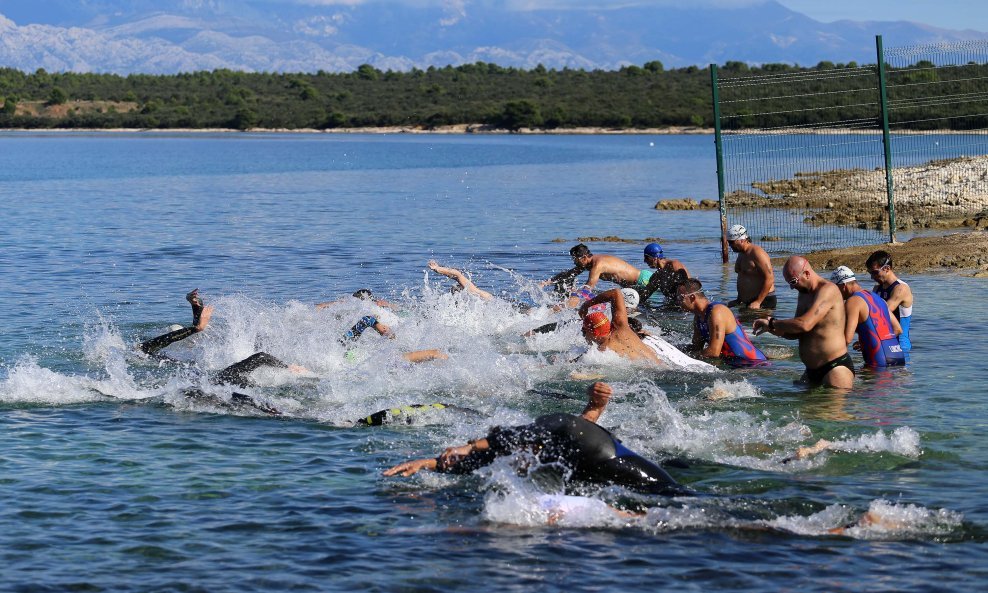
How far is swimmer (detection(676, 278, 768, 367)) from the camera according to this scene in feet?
41.4

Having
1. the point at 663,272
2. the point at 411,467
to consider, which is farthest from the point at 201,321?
the point at 663,272

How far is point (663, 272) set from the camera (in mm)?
16812

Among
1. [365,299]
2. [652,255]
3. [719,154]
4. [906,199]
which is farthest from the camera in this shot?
[906,199]

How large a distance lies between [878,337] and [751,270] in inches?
142

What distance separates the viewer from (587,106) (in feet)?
365

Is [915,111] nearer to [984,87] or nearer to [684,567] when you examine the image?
[984,87]

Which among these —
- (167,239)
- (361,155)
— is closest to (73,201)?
(167,239)

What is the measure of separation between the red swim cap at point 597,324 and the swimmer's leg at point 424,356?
1822mm

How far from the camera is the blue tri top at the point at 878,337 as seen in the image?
1261 cm

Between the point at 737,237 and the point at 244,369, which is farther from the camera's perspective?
the point at 737,237

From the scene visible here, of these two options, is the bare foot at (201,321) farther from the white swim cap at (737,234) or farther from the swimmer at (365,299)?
the white swim cap at (737,234)

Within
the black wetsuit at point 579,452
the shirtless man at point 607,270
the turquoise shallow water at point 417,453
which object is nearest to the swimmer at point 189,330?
the turquoise shallow water at point 417,453

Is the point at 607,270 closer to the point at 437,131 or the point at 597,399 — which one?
the point at 597,399

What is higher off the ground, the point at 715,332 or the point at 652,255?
the point at 652,255
